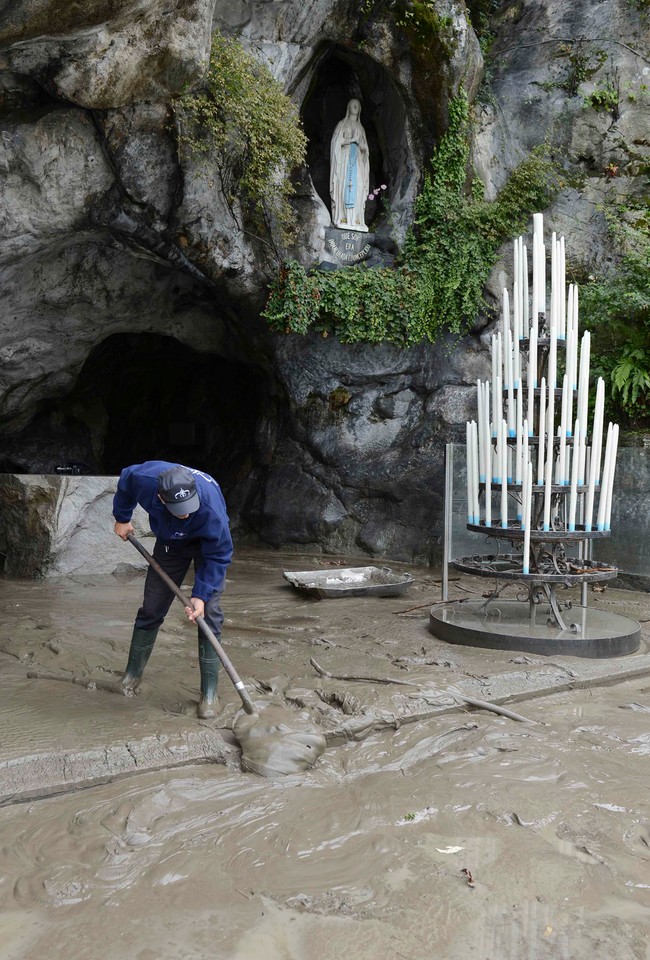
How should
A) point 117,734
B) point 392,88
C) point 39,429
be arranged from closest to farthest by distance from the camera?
point 117,734, point 392,88, point 39,429

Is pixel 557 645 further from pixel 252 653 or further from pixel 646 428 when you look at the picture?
pixel 646 428

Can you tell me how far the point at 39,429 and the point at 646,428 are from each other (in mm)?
10323

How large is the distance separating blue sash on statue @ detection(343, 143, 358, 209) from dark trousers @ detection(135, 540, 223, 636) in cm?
829

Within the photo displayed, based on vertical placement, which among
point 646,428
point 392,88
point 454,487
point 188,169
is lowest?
point 454,487

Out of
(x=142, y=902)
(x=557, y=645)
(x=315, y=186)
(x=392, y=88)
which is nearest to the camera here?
(x=142, y=902)

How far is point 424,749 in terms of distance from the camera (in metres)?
4.08

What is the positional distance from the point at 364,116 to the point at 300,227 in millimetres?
2581

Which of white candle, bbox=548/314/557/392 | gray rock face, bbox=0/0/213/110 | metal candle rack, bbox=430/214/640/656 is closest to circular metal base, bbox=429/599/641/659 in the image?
metal candle rack, bbox=430/214/640/656

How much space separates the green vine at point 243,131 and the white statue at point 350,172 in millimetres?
1544

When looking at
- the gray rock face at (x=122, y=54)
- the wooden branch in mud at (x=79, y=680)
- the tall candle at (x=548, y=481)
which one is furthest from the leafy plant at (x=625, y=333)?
the wooden branch in mud at (x=79, y=680)

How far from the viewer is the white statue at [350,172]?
451 inches

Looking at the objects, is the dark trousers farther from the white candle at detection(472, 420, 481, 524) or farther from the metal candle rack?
the white candle at detection(472, 420, 481, 524)

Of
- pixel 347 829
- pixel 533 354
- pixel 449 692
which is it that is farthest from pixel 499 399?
pixel 347 829

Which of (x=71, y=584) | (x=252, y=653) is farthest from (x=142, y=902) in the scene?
(x=71, y=584)
